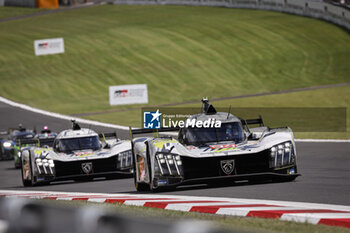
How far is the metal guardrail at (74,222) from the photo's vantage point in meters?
3.90

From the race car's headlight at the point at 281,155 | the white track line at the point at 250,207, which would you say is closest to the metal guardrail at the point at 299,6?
the race car's headlight at the point at 281,155

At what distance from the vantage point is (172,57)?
5859cm

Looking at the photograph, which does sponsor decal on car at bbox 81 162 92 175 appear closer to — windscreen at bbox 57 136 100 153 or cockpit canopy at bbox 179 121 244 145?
windscreen at bbox 57 136 100 153

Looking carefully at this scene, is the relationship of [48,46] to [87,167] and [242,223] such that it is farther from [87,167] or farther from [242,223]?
[242,223]

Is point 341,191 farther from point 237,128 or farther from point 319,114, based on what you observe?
point 319,114

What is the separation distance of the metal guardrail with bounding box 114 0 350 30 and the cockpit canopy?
52166 mm

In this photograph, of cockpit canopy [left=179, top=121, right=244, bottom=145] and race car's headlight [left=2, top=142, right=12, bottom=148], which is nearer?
cockpit canopy [left=179, top=121, right=244, bottom=145]

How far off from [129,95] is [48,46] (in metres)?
16.5

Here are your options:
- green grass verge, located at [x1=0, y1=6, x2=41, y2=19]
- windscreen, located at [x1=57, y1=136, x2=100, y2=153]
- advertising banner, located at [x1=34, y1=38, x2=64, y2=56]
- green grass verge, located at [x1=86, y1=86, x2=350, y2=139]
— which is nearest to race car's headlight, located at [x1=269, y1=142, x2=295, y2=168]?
windscreen, located at [x1=57, y1=136, x2=100, y2=153]

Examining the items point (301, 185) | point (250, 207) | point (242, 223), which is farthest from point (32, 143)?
point (242, 223)

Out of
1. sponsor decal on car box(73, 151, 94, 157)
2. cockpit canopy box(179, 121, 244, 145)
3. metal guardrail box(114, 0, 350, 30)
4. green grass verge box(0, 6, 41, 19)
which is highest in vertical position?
green grass verge box(0, 6, 41, 19)

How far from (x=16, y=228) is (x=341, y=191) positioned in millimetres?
6218

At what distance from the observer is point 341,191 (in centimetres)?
1023

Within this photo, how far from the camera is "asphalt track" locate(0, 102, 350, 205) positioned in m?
10.0
